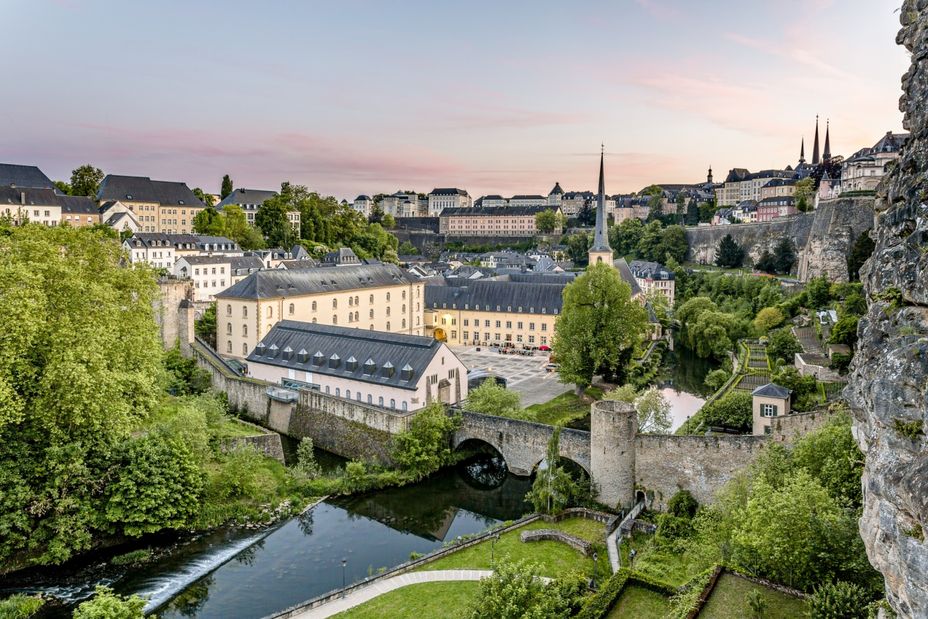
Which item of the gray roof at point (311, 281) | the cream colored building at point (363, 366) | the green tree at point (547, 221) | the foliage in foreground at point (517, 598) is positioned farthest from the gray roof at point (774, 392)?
the green tree at point (547, 221)

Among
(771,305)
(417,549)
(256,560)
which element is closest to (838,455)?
(417,549)

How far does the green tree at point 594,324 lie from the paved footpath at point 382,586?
789 inches

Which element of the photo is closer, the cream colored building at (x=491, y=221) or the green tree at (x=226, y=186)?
the green tree at (x=226, y=186)

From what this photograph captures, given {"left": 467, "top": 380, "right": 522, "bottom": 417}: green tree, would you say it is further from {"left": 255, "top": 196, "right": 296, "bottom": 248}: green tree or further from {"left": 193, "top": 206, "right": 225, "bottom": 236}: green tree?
{"left": 255, "top": 196, "right": 296, "bottom": 248}: green tree

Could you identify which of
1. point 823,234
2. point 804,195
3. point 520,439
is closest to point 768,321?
point 823,234

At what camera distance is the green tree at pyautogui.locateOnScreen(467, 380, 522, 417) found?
3127 centimetres

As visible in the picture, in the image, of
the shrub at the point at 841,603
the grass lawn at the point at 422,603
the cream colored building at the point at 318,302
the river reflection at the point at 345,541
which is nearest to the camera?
the shrub at the point at 841,603

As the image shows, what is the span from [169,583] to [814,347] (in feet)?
128

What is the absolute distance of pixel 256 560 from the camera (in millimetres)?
22062

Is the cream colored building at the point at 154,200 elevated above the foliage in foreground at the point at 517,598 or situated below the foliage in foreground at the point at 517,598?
above

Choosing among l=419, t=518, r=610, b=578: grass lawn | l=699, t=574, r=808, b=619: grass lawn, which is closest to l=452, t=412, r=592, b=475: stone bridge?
l=419, t=518, r=610, b=578: grass lawn

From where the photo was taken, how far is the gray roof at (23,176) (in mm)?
74562

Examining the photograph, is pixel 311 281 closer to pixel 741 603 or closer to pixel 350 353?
pixel 350 353

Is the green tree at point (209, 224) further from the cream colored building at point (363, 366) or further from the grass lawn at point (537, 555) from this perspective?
the grass lawn at point (537, 555)
